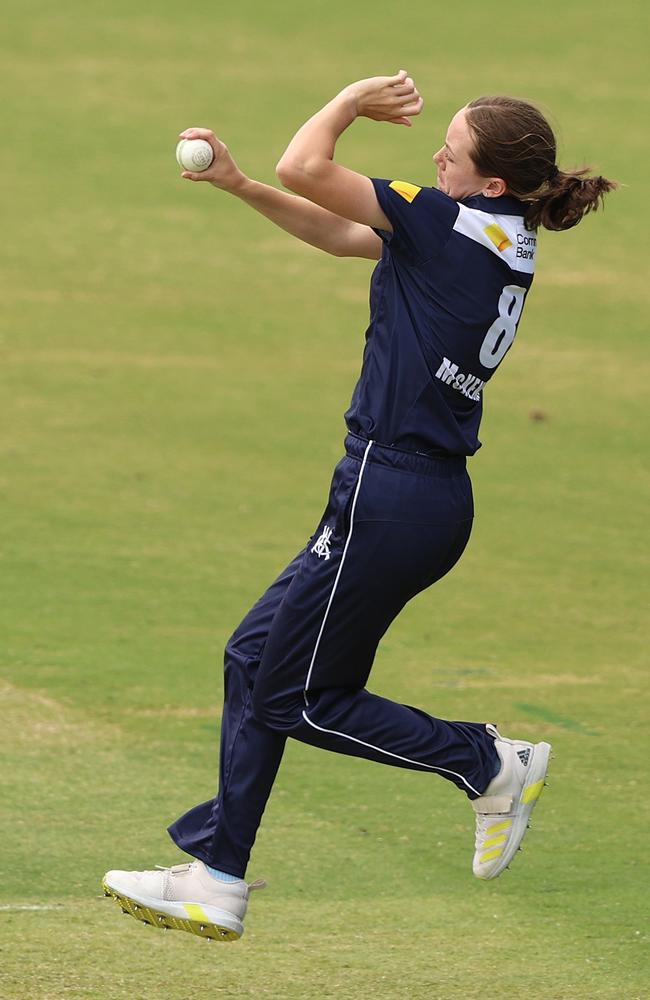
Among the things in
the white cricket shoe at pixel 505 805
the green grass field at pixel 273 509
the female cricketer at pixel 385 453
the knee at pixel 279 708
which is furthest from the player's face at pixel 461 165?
the green grass field at pixel 273 509

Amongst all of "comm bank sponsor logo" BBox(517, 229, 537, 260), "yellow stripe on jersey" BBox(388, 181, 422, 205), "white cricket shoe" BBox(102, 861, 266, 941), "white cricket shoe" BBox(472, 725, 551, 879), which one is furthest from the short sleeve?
"white cricket shoe" BBox(102, 861, 266, 941)

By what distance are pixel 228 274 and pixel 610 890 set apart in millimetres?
9680

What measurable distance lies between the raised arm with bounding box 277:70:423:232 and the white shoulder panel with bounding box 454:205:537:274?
0.21 m

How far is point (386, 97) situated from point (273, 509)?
5708mm

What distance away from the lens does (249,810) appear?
202 inches

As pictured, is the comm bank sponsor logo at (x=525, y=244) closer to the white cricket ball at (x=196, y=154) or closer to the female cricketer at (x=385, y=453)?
the female cricketer at (x=385, y=453)

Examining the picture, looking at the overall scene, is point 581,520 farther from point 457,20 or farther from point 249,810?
point 457,20

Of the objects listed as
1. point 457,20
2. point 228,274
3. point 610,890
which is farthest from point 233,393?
point 457,20

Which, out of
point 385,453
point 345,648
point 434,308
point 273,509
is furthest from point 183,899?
point 273,509

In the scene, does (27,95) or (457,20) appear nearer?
(27,95)

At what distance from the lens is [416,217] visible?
185 inches

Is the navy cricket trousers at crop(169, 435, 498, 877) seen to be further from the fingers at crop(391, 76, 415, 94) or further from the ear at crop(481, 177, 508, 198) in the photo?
the fingers at crop(391, 76, 415, 94)

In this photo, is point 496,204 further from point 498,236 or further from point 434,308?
point 434,308

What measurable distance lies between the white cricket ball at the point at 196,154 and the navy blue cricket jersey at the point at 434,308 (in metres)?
0.50
